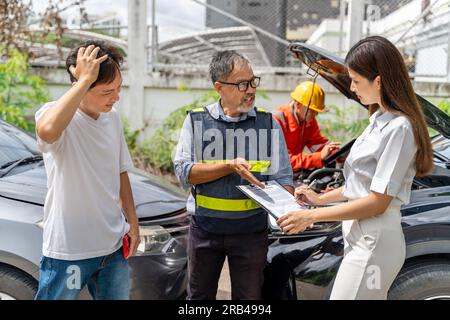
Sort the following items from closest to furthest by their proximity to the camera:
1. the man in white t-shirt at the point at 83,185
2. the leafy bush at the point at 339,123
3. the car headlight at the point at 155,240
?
the man in white t-shirt at the point at 83,185
the car headlight at the point at 155,240
the leafy bush at the point at 339,123

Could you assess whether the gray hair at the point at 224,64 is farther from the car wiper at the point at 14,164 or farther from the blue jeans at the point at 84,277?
the car wiper at the point at 14,164

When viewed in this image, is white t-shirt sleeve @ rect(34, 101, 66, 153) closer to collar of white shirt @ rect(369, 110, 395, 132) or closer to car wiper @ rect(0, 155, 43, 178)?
car wiper @ rect(0, 155, 43, 178)

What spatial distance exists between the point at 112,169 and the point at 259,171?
0.68m

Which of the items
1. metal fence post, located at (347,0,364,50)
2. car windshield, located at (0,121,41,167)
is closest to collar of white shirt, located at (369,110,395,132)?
car windshield, located at (0,121,41,167)

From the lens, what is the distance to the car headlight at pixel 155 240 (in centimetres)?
264

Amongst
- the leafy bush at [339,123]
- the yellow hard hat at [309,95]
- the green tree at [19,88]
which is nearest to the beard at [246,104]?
the yellow hard hat at [309,95]

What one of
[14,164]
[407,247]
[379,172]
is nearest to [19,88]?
[14,164]

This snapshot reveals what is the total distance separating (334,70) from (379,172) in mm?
1195

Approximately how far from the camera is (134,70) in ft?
21.9

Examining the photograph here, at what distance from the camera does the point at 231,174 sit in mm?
2324

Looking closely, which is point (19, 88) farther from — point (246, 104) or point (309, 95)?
point (246, 104)

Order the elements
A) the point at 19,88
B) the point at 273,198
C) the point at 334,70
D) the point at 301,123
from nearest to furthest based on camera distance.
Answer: the point at 273,198 < the point at 334,70 < the point at 301,123 < the point at 19,88

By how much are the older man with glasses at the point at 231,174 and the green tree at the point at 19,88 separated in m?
4.13
